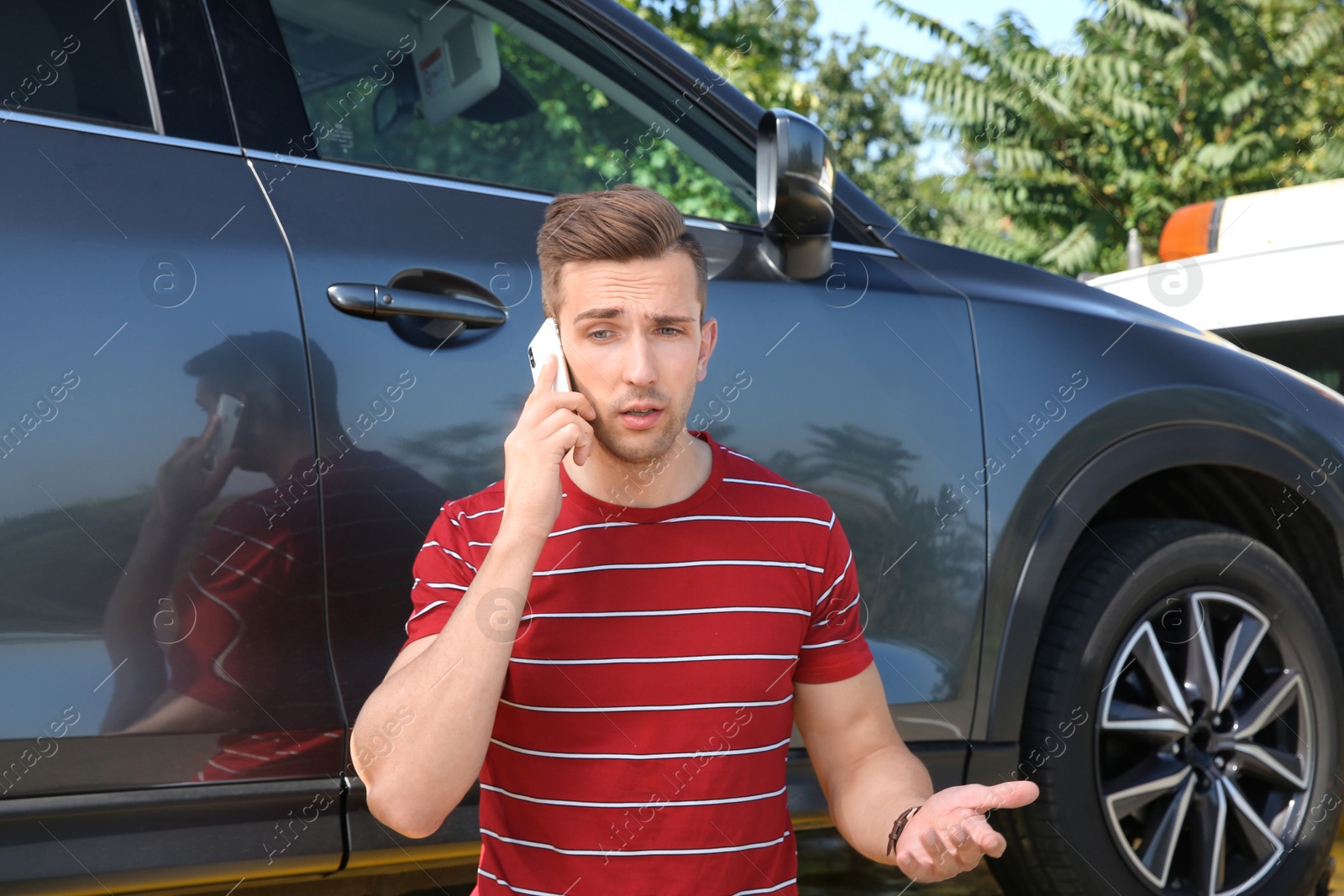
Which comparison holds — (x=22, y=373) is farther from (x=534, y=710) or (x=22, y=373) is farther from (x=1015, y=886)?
(x=1015, y=886)

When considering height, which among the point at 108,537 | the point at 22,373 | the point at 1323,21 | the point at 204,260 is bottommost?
the point at 108,537

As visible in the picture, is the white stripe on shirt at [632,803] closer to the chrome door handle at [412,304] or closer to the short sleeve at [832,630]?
the short sleeve at [832,630]

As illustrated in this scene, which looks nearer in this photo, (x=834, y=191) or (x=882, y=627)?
(x=882, y=627)

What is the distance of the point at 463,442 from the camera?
203 cm

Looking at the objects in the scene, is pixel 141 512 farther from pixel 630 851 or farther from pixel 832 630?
pixel 832 630

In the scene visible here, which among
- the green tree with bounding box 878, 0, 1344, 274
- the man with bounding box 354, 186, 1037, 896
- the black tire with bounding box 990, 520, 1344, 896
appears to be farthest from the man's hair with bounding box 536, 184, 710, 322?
the green tree with bounding box 878, 0, 1344, 274

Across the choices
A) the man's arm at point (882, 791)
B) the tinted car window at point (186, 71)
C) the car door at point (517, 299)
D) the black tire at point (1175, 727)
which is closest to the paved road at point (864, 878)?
the black tire at point (1175, 727)

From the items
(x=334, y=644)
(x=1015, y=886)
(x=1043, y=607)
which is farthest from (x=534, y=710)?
(x=1015, y=886)

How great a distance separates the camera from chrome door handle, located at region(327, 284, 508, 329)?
197cm

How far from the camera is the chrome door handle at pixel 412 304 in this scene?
197cm

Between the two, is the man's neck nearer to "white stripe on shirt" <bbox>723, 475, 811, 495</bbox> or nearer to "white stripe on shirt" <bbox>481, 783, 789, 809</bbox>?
"white stripe on shirt" <bbox>723, 475, 811, 495</bbox>

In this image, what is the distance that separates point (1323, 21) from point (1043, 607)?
10307 millimetres

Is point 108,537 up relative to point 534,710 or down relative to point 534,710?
up

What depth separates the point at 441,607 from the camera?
171 cm
